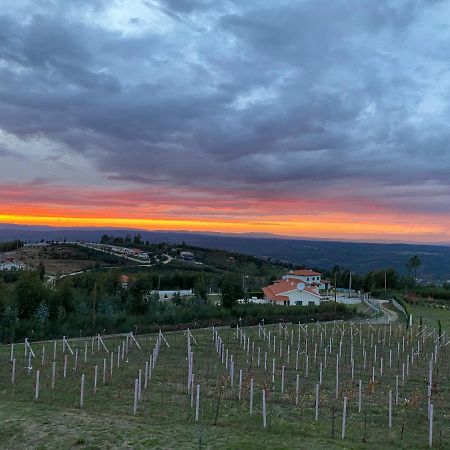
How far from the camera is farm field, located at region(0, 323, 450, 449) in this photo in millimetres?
8758

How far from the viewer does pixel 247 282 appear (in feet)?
198

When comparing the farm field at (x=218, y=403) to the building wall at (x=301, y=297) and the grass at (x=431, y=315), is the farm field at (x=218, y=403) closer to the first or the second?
the grass at (x=431, y=315)

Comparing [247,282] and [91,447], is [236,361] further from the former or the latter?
[247,282]

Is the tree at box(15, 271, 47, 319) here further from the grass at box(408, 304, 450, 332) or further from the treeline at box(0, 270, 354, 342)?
the grass at box(408, 304, 450, 332)

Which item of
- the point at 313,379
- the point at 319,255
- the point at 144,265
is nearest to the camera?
the point at 313,379

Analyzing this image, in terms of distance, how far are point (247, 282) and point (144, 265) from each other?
19040 mm

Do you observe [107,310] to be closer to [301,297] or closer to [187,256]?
[301,297]

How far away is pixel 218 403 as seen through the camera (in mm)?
10398

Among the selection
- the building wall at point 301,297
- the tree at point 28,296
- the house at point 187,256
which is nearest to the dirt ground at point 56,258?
the house at point 187,256

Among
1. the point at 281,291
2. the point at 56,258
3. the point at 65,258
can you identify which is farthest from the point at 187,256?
the point at 281,291

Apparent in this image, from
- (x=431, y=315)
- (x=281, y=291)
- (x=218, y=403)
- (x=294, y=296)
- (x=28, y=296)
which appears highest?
(x=218, y=403)

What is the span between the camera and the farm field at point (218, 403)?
345 inches

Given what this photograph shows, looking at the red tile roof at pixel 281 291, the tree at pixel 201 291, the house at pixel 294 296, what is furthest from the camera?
the red tile roof at pixel 281 291

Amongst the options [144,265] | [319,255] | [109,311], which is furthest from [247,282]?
[319,255]
